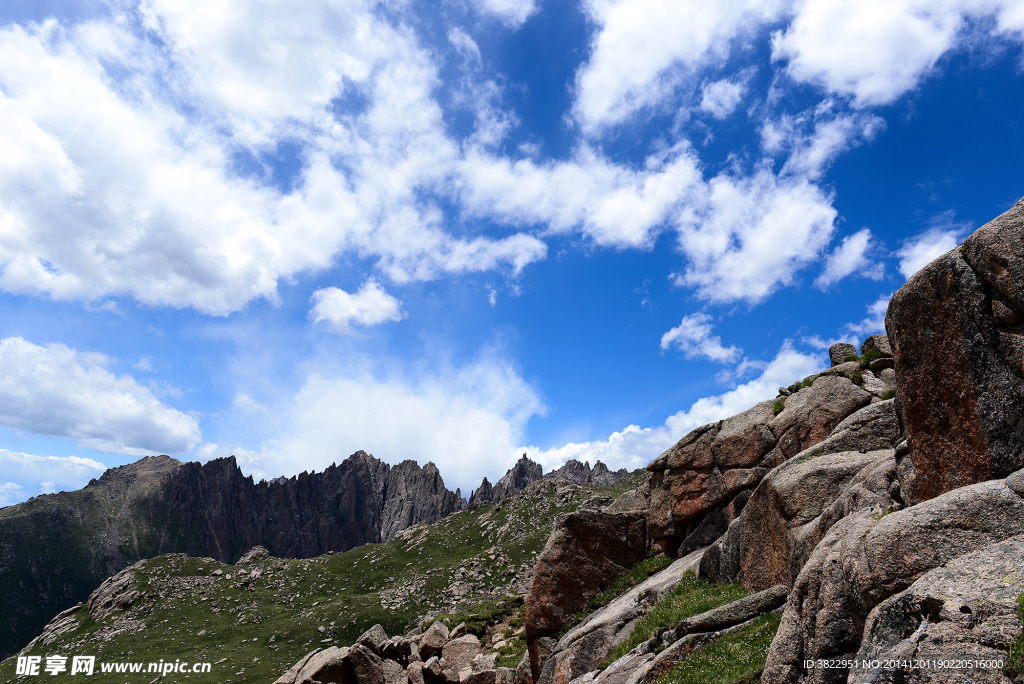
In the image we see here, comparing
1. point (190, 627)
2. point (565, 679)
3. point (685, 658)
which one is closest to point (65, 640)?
point (190, 627)

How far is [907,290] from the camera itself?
14578mm

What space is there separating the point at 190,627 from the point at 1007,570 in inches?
6483

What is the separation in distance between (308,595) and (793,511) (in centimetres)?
16301

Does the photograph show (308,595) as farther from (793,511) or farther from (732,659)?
(732,659)

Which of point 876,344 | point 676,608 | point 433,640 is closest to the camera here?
point 676,608

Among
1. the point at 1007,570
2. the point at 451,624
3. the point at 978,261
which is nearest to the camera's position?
the point at 1007,570

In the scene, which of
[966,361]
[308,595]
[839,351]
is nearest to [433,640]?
[839,351]

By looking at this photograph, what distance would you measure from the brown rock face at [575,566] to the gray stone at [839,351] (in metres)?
17.1

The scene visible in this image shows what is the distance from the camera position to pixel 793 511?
18875mm

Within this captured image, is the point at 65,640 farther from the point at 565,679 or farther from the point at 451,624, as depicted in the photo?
the point at 565,679

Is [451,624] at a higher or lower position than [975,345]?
lower

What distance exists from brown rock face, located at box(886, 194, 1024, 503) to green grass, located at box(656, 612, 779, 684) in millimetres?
5438

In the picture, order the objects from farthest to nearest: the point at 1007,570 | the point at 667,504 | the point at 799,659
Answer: the point at 667,504, the point at 799,659, the point at 1007,570

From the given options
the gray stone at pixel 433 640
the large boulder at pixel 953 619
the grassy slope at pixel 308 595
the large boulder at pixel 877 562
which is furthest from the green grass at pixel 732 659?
the grassy slope at pixel 308 595
